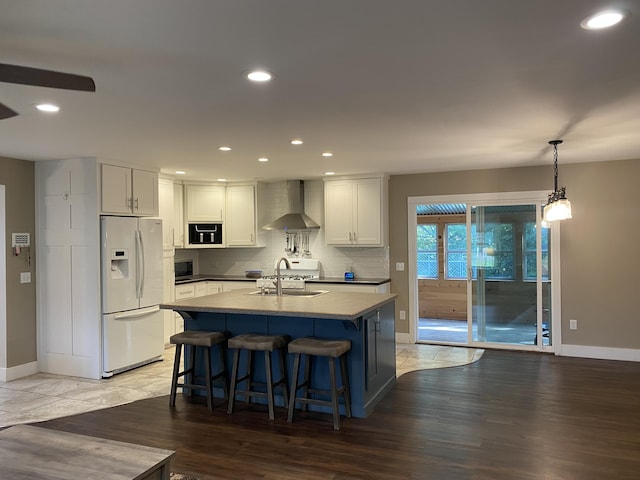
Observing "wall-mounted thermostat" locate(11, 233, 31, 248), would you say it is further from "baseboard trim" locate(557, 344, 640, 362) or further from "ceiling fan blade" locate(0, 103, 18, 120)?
"baseboard trim" locate(557, 344, 640, 362)

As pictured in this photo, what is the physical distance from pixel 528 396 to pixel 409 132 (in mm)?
2654

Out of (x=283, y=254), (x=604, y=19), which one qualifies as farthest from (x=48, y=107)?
(x=283, y=254)

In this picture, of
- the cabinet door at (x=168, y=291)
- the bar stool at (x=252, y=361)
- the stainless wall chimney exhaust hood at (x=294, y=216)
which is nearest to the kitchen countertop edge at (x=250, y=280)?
the cabinet door at (x=168, y=291)

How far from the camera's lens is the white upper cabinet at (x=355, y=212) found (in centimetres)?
659

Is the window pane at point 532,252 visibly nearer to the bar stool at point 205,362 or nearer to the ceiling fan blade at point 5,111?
the bar stool at point 205,362

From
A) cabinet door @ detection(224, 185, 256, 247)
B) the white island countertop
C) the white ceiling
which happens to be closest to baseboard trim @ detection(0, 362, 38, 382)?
the white island countertop

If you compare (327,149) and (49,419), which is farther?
(327,149)

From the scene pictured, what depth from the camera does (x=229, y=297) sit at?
4.74m

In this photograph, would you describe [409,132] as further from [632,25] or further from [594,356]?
[594,356]

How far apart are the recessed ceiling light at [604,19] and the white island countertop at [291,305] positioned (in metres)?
2.34

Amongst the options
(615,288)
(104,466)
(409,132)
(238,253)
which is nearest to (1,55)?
(104,466)

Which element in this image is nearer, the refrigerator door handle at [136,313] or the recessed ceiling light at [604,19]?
the recessed ceiling light at [604,19]

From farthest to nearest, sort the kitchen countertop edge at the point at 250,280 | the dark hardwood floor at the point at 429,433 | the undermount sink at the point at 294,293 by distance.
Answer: the kitchen countertop edge at the point at 250,280 < the undermount sink at the point at 294,293 < the dark hardwood floor at the point at 429,433

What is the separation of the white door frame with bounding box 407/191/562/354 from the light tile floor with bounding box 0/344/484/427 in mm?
898
